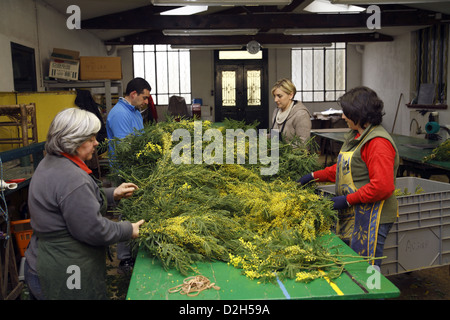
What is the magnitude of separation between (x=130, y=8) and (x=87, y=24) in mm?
842

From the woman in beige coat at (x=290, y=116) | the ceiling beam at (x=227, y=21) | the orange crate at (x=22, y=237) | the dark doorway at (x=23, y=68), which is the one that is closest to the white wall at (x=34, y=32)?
the dark doorway at (x=23, y=68)

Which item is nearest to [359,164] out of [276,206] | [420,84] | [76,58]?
[276,206]

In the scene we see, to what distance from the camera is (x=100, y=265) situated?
5.73 ft

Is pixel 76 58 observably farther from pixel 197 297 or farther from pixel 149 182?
pixel 197 297

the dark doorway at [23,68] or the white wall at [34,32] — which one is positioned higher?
the white wall at [34,32]

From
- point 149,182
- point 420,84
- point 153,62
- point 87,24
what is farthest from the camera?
point 153,62

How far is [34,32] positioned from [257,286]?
5.41 metres

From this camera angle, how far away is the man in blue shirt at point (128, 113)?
3.28 metres

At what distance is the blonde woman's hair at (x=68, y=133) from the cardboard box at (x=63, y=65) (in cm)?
463

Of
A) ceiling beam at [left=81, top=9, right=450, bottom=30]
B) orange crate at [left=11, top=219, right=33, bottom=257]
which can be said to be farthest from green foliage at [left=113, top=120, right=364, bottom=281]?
ceiling beam at [left=81, top=9, right=450, bottom=30]

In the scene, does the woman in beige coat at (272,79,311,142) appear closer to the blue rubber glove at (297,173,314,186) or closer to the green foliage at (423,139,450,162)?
the blue rubber glove at (297,173,314,186)

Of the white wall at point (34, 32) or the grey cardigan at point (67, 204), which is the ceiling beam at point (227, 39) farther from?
the grey cardigan at point (67, 204)

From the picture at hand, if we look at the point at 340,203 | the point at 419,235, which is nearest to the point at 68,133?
the point at 340,203

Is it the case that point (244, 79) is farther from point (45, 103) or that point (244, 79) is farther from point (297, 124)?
point (297, 124)
